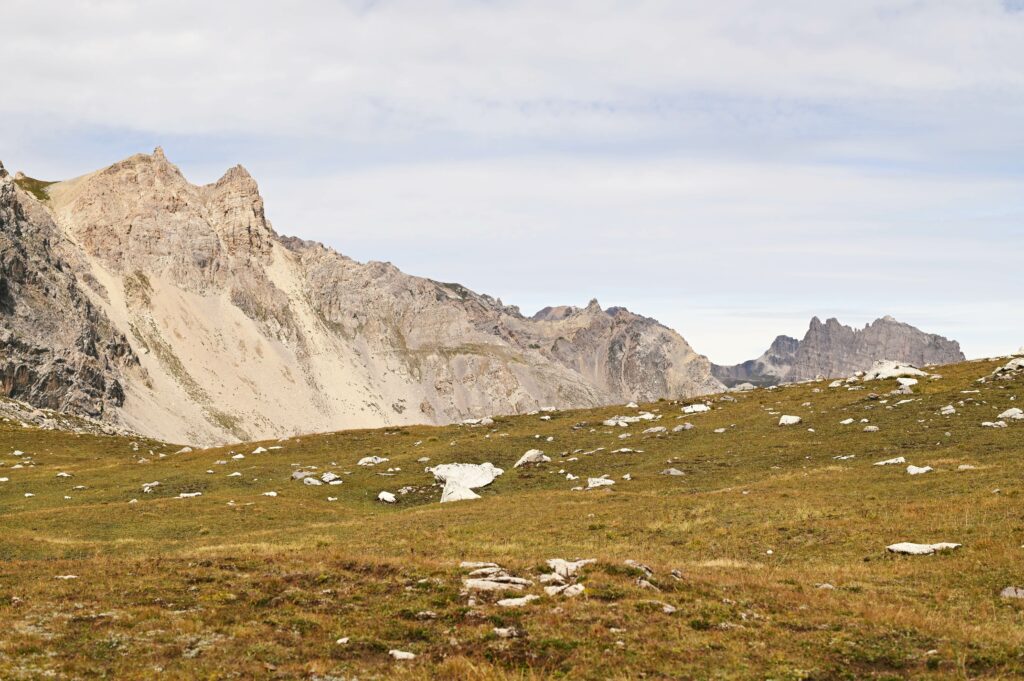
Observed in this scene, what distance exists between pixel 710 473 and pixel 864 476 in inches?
485

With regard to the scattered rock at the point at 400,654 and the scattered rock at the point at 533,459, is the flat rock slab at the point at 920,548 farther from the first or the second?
the scattered rock at the point at 533,459

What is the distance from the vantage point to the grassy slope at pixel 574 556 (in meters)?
18.9

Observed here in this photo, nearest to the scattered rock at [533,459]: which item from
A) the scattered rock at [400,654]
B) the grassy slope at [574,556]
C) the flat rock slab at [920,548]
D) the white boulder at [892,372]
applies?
the grassy slope at [574,556]

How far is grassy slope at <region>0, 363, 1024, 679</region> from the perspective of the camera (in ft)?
62.0

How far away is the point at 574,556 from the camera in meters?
33.8

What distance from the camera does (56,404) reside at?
7333 inches

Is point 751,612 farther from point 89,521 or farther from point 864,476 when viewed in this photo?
point 89,521

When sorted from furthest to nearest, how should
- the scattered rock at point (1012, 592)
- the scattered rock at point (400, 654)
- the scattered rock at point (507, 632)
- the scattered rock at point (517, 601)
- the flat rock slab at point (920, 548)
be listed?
the flat rock slab at point (920, 548), the scattered rock at point (1012, 592), the scattered rock at point (517, 601), the scattered rock at point (507, 632), the scattered rock at point (400, 654)

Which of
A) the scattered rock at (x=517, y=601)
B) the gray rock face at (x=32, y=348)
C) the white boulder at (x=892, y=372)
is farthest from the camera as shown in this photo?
the gray rock face at (x=32, y=348)

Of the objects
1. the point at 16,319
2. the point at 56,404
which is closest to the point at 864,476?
the point at 56,404

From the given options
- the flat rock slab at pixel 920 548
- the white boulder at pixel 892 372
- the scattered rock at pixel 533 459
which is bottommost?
the scattered rock at pixel 533 459

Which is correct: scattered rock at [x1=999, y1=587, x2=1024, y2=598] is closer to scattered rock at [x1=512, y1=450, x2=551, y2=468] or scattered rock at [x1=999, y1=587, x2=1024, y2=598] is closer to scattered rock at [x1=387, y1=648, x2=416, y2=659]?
scattered rock at [x1=387, y1=648, x2=416, y2=659]

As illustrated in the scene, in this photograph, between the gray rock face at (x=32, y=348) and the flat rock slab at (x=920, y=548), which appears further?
the gray rock face at (x=32, y=348)

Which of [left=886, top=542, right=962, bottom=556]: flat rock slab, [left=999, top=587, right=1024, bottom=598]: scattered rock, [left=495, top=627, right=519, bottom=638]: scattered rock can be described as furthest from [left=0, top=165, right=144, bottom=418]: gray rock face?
[left=999, top=587, right=1024, bottom=598]: scattered rock
